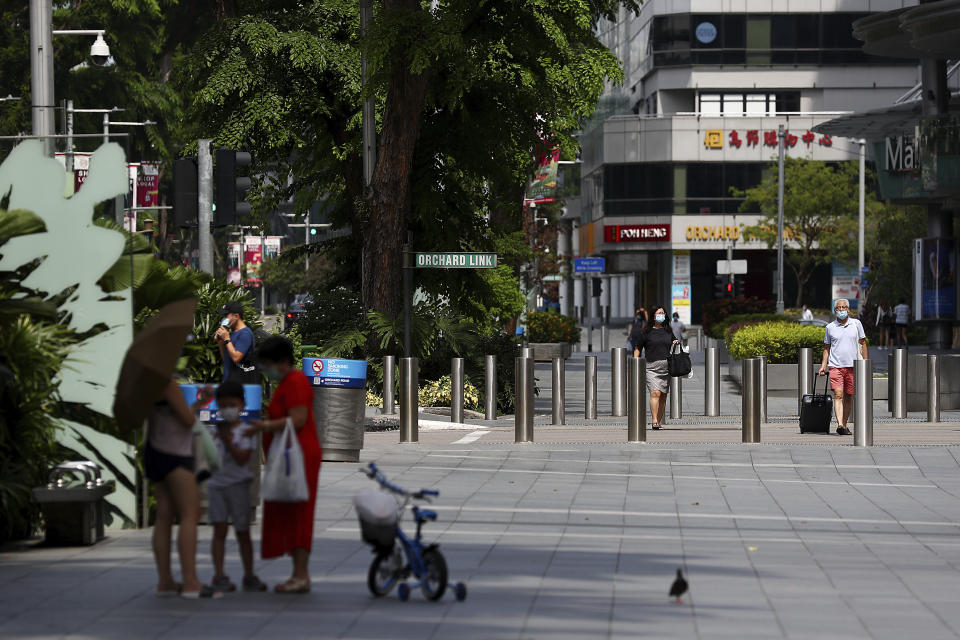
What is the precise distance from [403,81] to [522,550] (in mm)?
15022

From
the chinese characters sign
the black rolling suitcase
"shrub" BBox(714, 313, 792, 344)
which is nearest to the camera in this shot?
the black rolling suitcase

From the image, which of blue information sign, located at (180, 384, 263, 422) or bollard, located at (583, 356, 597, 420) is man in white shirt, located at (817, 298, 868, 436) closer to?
bollard, located at (583, 356, 597, 420)

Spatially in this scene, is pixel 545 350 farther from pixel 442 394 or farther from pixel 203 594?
pixel 203 594

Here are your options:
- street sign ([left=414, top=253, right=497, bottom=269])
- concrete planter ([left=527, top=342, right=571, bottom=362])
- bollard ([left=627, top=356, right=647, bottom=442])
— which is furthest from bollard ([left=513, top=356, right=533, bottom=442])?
concrete planter ([left=527, top=342, right=571, bottom=362])

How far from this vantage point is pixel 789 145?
78.9 metres

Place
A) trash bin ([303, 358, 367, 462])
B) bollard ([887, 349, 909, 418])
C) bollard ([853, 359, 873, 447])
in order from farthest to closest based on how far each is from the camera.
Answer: bollard ([887, 349, 909, 418]) < bollard ([853, 359, 873, 447]) < trash bin ([303, 358, 367, 462])

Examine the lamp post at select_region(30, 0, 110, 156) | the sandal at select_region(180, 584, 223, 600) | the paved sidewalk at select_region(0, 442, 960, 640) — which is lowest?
the paved sidewalk at select_region(0, 442, 960, 640)

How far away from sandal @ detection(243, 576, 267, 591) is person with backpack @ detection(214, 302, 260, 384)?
23.7ft

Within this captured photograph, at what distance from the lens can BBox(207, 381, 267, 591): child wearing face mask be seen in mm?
A: 8586

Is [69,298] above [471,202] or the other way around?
the other way around

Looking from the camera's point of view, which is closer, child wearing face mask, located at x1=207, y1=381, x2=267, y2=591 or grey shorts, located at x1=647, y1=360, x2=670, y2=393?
child wearing face mask, located at x1=207, y1=381, x2=267, y2=591

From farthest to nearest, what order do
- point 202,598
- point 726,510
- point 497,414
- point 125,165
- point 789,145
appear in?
point 789,145 < point 497,414 < point 726,510 < point 125,165 < point 202,598

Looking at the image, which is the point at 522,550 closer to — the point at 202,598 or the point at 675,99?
the point at 202,598

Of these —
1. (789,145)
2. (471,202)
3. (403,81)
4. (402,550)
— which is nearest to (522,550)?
(402,550)
